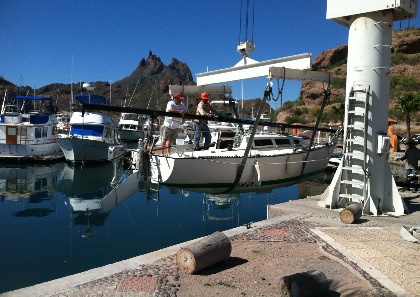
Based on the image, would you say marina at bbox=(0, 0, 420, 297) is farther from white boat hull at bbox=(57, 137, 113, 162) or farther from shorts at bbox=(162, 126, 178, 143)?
white boat hull at bbox=(57, 137, 113, 162)

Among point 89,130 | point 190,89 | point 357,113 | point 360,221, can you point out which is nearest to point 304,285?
point 360,221

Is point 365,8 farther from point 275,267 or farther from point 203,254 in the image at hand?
point 203,254

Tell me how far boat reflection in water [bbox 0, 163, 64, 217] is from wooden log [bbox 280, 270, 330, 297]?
12475mm

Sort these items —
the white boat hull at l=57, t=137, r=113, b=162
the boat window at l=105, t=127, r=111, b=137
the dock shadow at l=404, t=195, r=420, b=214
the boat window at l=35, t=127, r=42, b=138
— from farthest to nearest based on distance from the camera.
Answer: the boat window at l=105, t=127, r=111, b=137 → the boat window at l=35, t=127, r=42, b=138 → the white boat hull at l=57, t=137, r=113, b=162 → the dock shadow at l=404, t=195, r=420, b=214

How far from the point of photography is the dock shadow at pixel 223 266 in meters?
6.24

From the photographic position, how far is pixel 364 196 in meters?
9.92

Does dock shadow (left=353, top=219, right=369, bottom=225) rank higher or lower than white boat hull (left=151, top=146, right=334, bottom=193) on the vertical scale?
lower

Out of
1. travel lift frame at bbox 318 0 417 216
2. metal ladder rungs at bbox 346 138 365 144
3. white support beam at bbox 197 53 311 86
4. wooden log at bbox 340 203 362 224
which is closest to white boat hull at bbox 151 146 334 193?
white support beam at bbox 197 53 311 86

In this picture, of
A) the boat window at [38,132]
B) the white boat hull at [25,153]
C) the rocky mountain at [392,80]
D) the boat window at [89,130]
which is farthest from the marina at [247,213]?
the rocky mountain at [392,80]

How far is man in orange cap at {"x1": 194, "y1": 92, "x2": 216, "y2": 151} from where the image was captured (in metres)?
15.4

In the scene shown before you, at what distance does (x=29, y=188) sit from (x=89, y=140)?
919 cm

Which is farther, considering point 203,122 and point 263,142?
point 263,142

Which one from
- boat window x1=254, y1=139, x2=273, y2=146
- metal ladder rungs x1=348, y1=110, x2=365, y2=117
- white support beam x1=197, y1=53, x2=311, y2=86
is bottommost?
boat window x1=254, y1=139, x2=273, y2=146

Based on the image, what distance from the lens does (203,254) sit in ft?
20.3
